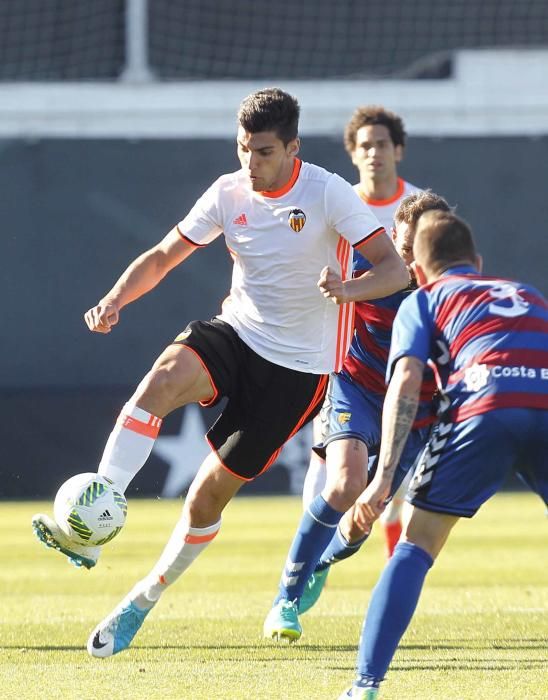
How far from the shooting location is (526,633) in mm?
6336

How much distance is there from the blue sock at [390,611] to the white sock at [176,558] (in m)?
1.85

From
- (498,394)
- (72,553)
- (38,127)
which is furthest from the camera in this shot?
(38,127)

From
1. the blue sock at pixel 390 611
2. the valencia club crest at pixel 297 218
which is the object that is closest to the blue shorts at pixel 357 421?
the valencia club crest at pixel 297 218

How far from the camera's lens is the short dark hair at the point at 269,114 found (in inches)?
229

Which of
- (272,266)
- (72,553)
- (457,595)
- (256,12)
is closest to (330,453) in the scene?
(272,266)

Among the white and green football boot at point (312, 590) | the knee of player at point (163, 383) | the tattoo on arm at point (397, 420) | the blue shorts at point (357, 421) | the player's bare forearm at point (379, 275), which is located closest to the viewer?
the tattoo on arm at point (397, 420)

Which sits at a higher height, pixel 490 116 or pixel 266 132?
pixel 266 132

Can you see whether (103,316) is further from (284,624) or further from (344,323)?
(284,624)

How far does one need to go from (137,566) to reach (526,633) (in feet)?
14.3

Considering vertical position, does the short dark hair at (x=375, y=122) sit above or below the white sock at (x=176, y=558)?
above

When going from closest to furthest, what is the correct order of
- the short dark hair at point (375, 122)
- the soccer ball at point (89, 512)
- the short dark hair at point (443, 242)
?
the short dark hair at point (443, 242) < the soccer ball at point (89, 512) < the short dark hair at point (375, 122)

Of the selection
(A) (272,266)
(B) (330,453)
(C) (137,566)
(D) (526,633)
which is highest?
(A) (272,266)

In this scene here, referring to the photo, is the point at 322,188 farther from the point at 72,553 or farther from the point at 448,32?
the point at 448,32

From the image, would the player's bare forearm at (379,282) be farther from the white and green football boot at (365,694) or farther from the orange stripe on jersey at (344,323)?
the white and green football boot at (365,694)
